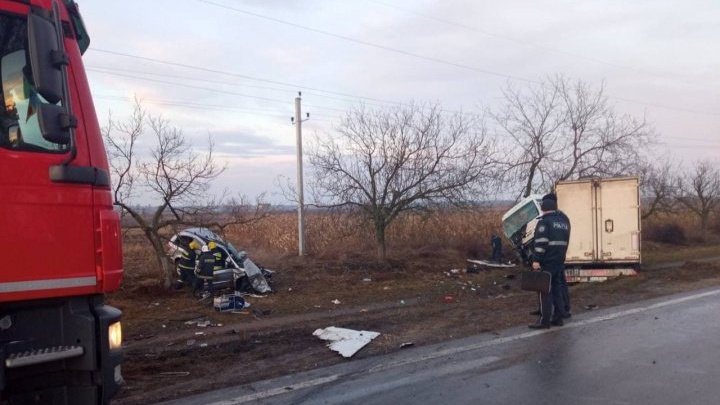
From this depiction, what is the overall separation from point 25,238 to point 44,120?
62 centimetres

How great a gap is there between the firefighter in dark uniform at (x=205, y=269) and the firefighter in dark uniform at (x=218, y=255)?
9 cm

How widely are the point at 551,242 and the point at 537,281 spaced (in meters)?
0.70

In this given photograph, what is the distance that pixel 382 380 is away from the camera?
20.2 ft

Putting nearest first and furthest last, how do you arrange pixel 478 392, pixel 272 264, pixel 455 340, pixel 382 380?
pixel 478 392 < pixel 382 380 < pixel 455 340 < pixel 272 264

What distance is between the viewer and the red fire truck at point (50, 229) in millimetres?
3191

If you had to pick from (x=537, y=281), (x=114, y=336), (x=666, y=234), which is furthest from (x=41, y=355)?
(x=666, y=234)

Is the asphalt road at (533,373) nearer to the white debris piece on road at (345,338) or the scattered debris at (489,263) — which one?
the white debris piece on road at (345,338)

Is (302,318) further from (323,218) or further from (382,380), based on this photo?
(323,218)

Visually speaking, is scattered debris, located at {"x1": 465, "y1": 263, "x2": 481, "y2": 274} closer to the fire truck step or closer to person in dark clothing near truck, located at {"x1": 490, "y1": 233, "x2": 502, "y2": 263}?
person in dark clothing near truck, located at {"x1": 490, "y1": 233, "x2": 502, "y2": 263}

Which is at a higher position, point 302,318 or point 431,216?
point 431,216

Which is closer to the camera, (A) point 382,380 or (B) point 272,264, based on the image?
(A) point 382,380

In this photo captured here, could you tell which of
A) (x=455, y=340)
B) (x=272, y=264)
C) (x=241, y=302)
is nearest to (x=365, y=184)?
(x=272, y=264)

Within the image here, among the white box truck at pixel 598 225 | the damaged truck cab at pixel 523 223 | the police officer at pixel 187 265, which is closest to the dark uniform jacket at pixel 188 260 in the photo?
the police officer at pixel 187 265

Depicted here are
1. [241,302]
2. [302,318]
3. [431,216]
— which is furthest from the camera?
[431,216]
